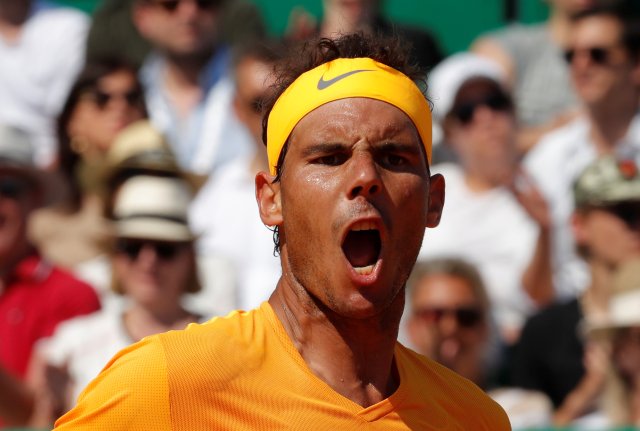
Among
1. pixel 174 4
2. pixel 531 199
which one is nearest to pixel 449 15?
pixel 174 4

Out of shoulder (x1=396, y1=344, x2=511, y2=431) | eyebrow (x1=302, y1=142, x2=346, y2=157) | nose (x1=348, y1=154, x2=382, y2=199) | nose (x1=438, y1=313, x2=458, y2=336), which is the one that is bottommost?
nose (x1=438, y1=313, x2=458, y2=336)

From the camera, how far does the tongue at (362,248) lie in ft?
8.44

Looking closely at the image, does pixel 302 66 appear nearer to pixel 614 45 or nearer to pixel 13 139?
pixel 13 139

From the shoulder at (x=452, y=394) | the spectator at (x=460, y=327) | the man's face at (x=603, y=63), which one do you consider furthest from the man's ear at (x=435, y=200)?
the man's face at (x=603, y=63)

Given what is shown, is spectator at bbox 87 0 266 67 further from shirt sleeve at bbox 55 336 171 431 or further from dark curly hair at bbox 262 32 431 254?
shirt sleeve at bbox 55 336 171 431

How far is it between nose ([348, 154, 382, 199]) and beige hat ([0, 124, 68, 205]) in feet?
13.2

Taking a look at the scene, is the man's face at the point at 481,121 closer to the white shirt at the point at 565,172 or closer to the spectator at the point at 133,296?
the white shirt at the point at 565,172

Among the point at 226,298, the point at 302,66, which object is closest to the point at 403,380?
the point at 302,66

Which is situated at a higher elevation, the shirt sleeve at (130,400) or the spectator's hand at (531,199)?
the shirt sleeve at (130,400)

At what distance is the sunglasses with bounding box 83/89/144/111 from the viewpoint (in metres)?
7.04

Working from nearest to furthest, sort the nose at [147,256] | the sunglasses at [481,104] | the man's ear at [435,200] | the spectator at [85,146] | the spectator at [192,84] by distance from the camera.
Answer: the man's ear at [435,200], the nose at [147,256], the spectator at [85,146], the sunglasses at [481,104], the spectator at [192,84]

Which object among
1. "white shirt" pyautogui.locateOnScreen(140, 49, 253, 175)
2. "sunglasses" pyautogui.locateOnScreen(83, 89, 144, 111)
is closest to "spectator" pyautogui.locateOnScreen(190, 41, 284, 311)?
"white shirt" pyautogui.locateOnScreen(140, 49, 253, 175)

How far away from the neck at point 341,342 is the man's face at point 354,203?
0.05 m

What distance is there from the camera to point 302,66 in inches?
110
